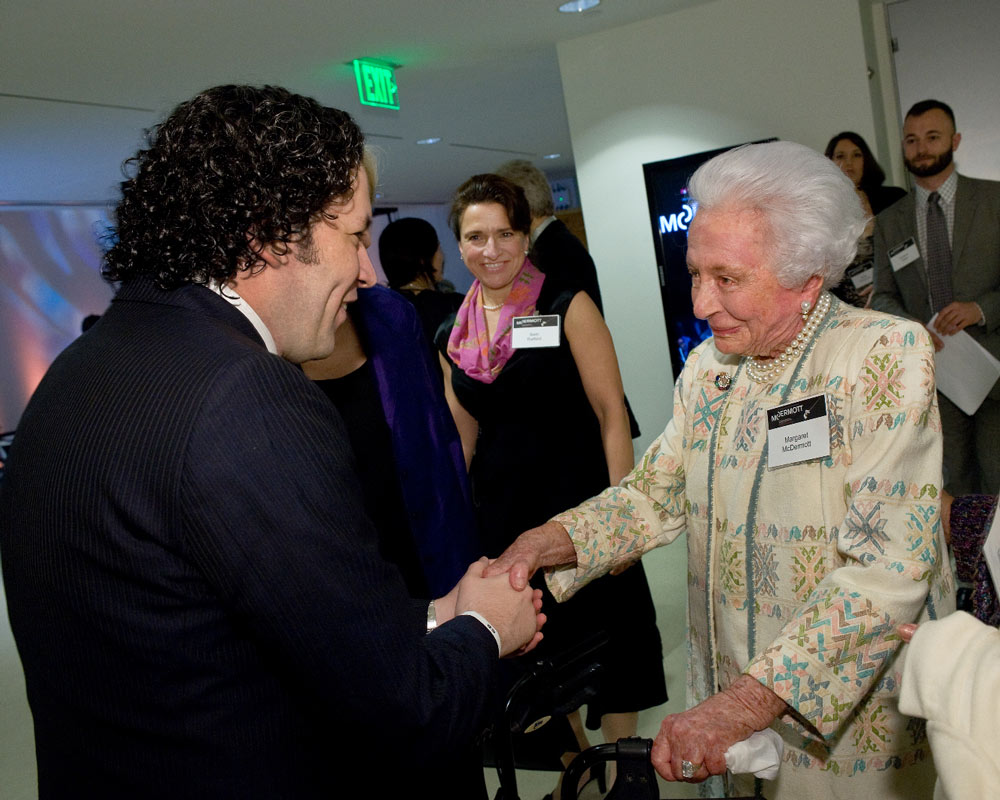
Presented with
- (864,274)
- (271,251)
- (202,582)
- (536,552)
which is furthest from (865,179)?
(202,582)

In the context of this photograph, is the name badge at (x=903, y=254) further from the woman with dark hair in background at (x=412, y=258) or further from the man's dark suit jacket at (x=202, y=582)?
the man's dark suit jacket at (x=202, y=582)

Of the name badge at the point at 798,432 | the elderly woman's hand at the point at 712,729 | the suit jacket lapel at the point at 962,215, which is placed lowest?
the elderly woman's hand at the point at 712,729

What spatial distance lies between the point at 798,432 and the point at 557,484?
1.32 metres

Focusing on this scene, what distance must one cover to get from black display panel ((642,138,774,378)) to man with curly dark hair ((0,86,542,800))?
15.6 ft

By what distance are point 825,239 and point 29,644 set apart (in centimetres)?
134

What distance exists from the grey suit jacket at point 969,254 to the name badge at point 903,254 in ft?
0.11

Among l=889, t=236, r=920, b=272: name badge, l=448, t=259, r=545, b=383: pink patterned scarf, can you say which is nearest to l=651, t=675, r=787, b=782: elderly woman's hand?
l=448, t=259, r=545, b=383: pink patterned scarf

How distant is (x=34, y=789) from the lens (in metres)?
3.34

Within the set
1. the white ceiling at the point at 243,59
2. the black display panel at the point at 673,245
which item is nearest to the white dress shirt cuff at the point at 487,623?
the white ceiling at the point at 243,59

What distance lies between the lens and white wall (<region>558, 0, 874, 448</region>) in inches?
202

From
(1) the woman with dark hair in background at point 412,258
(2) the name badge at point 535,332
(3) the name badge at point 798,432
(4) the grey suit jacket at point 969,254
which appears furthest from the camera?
(4) the grey suit jacket at point 969,254

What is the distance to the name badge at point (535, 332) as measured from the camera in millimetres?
2627

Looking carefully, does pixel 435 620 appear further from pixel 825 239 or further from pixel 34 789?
pixel 34 789

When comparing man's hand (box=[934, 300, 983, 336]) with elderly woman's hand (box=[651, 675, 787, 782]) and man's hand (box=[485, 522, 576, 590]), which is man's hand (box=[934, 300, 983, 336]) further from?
elderly woman's hand (box=[651, 675, 787, 782])
